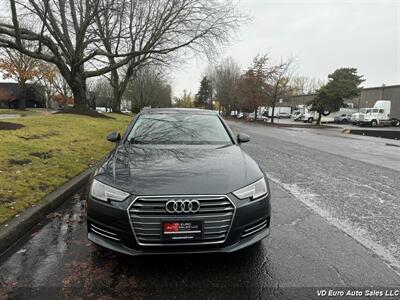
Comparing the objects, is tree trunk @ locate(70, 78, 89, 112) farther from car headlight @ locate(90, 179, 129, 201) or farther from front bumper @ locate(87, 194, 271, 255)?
front bumper @ locate(87, 194, 271, 255)

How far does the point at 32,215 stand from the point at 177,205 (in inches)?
96.4

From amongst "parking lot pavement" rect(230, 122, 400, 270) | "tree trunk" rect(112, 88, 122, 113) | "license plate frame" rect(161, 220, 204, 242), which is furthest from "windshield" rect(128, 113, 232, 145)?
"tree trunk" rect(112, 88, 122, 113)

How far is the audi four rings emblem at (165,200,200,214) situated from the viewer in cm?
289

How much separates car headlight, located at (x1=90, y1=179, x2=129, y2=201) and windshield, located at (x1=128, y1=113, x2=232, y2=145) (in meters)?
1.28

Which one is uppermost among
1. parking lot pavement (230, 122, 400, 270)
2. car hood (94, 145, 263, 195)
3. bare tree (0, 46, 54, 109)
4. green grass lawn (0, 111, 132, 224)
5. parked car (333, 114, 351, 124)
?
bare tree (0, 46, 54, 109)

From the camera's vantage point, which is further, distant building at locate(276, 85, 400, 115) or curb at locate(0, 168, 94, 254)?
distant building at locate(276, 85, 400, 115)

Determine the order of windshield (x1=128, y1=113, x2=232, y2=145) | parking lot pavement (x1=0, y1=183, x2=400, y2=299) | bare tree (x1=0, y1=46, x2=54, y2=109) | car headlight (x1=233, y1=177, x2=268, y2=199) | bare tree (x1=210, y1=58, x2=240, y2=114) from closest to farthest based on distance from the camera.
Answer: parking lot pavement (x1=0, y1=183, x2=400, y2=299)
car headlight (x1=233, y1=177, x2=268, y2=199)
windshield (x1=128, y1=113, x2=232, y2=145)
bare tree (x1=0, y1=46, x2=54, y2=109)
bare tree (x1=210, y1=58, x2=240, y2=114)

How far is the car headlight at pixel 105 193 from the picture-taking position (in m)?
3.03

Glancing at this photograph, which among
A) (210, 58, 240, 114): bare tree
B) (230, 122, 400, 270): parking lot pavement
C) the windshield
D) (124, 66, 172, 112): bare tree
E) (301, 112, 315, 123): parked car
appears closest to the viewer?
(230, 122, 400, 270): parking lot pavement

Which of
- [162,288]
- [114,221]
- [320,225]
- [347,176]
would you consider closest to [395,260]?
[320,225]

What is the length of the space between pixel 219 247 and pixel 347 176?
6242 millimetres

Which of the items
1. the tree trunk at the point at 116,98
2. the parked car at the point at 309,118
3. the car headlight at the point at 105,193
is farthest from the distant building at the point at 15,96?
the car headlight at the point at 105,193

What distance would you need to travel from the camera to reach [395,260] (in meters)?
3.51

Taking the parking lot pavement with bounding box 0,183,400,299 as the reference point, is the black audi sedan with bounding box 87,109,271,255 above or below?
above
